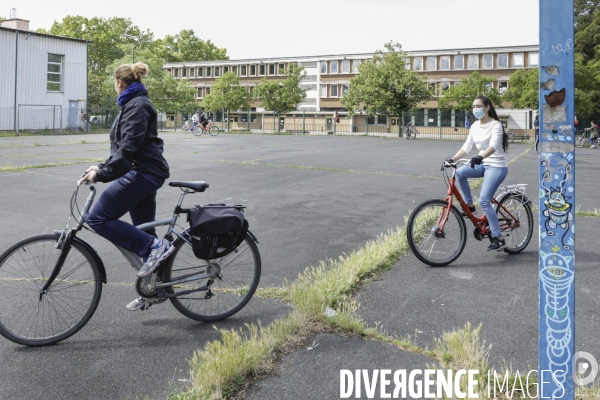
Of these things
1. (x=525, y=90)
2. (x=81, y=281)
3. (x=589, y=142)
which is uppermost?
(x=525, y=90)

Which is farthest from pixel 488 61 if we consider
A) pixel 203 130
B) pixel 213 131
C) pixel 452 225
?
pixel 452 225

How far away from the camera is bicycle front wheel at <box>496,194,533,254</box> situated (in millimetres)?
7215

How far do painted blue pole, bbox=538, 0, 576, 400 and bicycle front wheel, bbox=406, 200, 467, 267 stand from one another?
3809 mm

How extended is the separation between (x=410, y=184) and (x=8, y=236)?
9.25 meters

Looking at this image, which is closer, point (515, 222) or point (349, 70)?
point (515, 222)

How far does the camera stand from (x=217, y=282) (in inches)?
193

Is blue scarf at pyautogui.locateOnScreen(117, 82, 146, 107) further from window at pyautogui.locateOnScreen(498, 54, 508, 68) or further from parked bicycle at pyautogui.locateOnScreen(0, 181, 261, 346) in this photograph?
window at pyautogui.locateOnScreen(498, 54, 508, 68)

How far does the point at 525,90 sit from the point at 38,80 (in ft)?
127

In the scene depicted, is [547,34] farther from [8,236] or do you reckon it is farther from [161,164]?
[8,236]

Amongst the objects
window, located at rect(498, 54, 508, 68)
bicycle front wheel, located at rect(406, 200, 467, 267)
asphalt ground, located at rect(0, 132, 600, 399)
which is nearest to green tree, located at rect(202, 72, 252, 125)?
window, located at rect(498, 54, 508, 68)

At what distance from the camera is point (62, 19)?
8725 cm

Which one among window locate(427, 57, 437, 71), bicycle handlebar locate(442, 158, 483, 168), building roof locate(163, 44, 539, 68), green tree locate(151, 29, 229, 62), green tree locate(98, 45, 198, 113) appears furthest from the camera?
green tree locate(151, 29, 229, 62)

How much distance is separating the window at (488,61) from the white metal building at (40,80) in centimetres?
5179

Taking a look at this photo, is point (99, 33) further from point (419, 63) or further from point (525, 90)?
point (525, 90)
